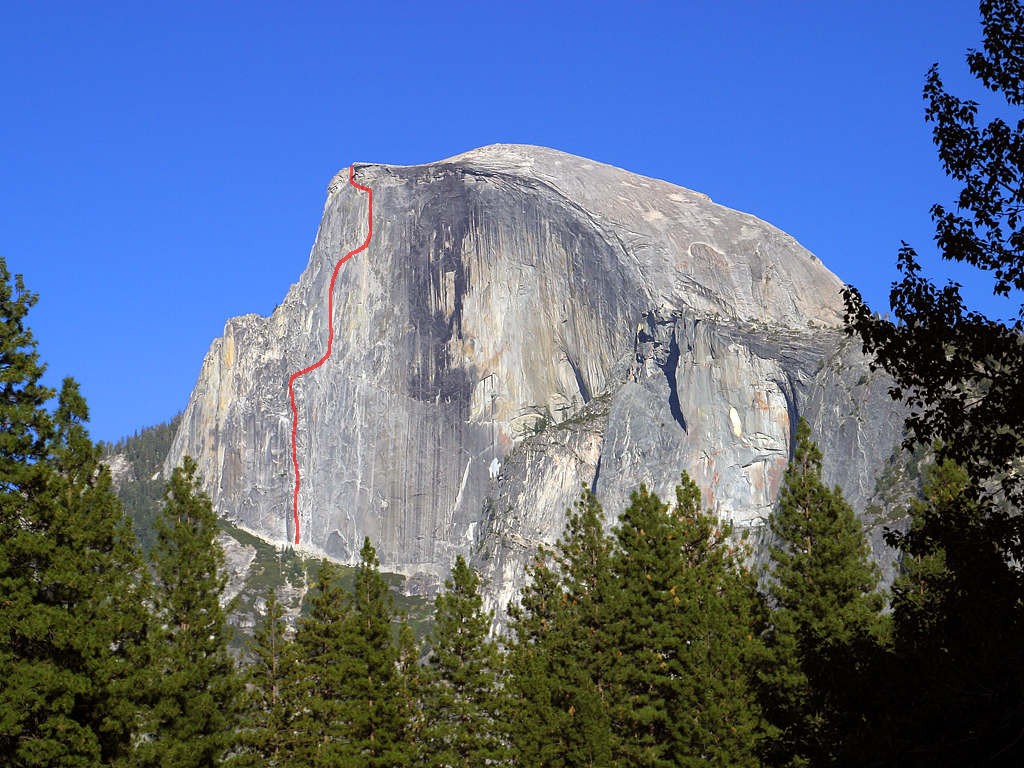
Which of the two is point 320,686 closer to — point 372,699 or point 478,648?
point 372,699

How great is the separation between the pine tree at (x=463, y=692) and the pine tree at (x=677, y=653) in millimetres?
6922

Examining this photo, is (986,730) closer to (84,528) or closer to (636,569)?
(84,528)

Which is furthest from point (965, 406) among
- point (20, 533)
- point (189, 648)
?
point (189, 648)

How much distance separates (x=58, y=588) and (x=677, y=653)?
2411 cm

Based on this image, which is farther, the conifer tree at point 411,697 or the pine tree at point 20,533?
the conifer tree at point 411,697

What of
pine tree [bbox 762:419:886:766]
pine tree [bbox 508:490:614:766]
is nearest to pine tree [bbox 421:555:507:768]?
pine tree [bbox 508:490:614:766]

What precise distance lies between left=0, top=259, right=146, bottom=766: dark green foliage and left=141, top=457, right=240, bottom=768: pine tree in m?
4.39

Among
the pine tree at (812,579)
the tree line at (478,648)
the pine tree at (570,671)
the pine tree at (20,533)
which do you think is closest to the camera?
the tree line at (478,648)

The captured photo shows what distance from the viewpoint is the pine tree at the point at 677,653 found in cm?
4672

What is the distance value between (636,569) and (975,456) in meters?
31.9

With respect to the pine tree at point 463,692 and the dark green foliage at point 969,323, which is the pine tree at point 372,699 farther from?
the dark green foliage at point 969,323

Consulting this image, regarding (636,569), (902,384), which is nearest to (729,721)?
(636,569)

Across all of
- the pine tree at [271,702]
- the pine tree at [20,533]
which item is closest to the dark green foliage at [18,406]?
the pine tree at [20,533]

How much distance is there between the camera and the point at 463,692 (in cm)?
5691
